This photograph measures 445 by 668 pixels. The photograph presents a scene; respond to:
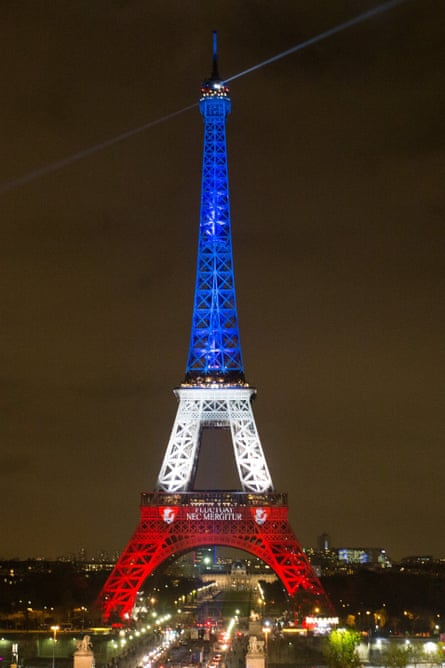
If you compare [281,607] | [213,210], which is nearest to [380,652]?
[213,210]

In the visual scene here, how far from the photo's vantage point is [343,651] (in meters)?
59.8

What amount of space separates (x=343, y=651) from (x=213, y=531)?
30828 mm

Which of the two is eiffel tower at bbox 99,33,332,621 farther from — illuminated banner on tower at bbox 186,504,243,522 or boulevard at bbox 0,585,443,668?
boulevard at bbox 0,585,443,668

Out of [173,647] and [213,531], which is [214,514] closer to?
[213,531]

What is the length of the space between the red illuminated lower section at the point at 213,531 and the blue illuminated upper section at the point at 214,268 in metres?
11.7

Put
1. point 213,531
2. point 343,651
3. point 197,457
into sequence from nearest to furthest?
point 343,651 < point 213,531 < point 197,457

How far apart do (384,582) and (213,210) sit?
5764 centimetres

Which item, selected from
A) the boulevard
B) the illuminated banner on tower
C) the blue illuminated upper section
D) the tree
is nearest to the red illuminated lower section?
the illuminated banner on tower

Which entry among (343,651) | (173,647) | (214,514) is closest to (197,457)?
(214,514)

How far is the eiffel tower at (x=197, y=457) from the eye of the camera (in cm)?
8731

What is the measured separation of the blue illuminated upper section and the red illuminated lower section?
1170 centimetres

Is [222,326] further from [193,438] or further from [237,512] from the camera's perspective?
[237,512]

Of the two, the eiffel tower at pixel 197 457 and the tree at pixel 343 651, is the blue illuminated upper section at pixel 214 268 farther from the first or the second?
the tree at pixel 343 651

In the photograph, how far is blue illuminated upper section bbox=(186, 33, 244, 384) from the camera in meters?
97.0
